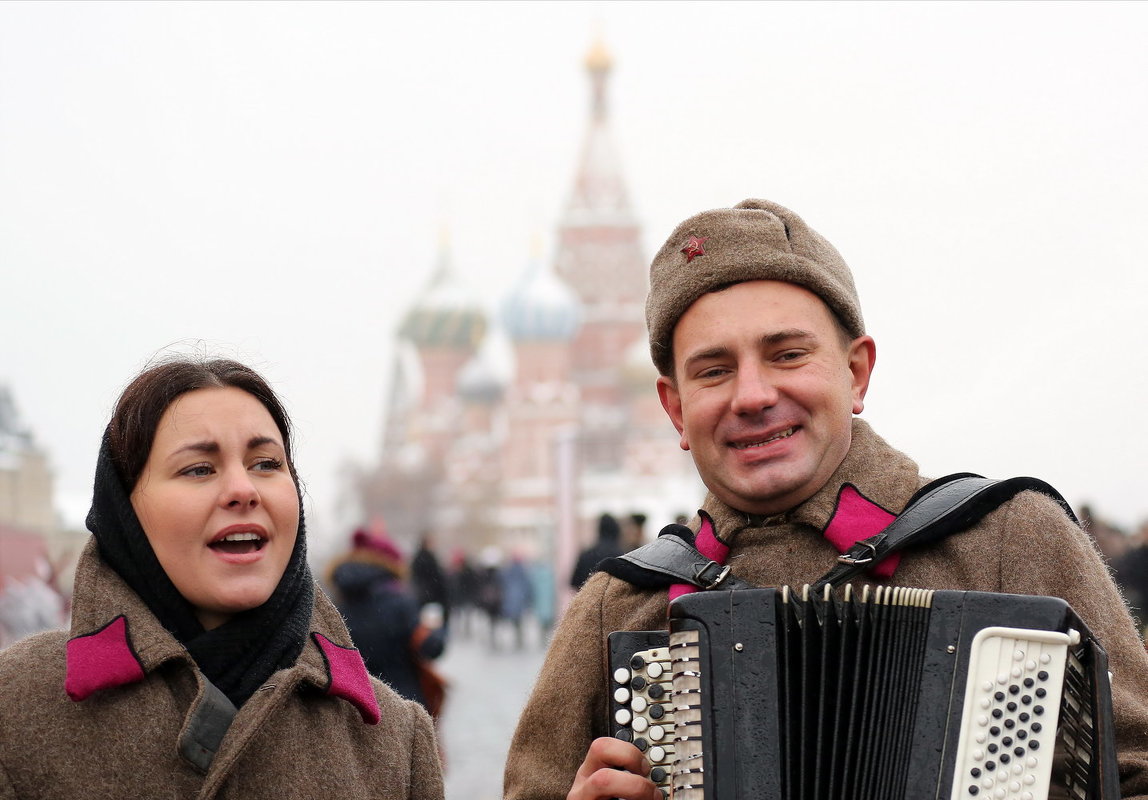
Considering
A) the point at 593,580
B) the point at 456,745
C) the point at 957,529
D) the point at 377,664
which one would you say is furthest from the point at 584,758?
the point at 456,745

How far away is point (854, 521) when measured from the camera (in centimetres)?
250

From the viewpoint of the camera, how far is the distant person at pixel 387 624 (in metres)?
5.74

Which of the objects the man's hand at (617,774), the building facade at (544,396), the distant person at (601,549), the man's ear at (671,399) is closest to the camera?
the man's hand at (617,774)

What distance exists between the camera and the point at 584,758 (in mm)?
2559

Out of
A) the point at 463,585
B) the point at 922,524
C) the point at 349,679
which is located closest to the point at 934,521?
the point at 922,524

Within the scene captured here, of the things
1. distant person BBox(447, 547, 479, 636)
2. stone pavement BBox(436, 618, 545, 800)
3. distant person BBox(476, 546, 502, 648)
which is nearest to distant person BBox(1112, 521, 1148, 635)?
stone pavement BBox(436, 618, 545, 800)

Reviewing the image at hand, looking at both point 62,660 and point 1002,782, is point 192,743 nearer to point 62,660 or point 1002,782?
point 62,660

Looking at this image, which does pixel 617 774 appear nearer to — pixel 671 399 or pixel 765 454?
pixel 765 454

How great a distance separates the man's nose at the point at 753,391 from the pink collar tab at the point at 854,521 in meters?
0.21

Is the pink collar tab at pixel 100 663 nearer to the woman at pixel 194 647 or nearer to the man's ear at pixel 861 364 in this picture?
the woman at pixel 194 647

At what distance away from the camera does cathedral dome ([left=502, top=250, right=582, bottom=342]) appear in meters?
59.3

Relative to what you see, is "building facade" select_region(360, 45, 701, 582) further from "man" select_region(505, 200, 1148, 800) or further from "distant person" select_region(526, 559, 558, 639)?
"man" select_region(505, 200, 1148, 800)

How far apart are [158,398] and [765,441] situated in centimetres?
97

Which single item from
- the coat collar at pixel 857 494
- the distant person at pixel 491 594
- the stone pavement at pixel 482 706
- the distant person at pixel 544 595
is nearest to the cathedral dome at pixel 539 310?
the distant person at pixel 544 595
